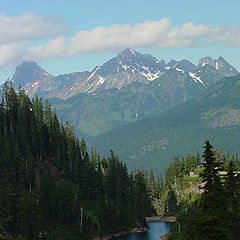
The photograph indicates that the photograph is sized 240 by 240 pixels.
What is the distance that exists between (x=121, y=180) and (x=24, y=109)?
48918mm

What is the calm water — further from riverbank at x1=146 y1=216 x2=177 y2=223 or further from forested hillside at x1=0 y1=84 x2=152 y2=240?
riverbank at x1=146 y1=216 x2=177 y2=223

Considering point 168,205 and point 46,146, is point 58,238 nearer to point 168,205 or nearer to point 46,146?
point 46,146

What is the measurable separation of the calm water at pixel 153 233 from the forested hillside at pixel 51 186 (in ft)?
18.2

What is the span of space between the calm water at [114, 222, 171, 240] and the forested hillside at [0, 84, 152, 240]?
218 inches

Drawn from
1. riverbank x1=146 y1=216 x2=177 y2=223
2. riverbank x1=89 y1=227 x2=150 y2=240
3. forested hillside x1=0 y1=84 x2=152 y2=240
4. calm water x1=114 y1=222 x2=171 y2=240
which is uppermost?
forested hillside x1=0 y1=84 x2=152 y2=240

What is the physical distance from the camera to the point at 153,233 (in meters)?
156

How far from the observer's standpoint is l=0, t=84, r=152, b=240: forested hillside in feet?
387

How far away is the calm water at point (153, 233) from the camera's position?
145 meters

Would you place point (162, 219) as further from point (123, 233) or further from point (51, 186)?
point (51, 186)

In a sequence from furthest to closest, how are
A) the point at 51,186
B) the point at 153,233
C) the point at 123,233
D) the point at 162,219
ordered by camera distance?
1. the point at 162,219
2. the point at 153,233
3. the point at 123,233
4. the point at 51,186

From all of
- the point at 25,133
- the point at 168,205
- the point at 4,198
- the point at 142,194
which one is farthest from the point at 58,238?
the point at 168,205

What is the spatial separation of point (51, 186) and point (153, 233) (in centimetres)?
4440

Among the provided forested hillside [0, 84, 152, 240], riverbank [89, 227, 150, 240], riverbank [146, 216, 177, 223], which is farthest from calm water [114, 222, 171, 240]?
riverbank [146, 216, 177, 223]

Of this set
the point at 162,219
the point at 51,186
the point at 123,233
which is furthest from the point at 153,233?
the point at 51,186
